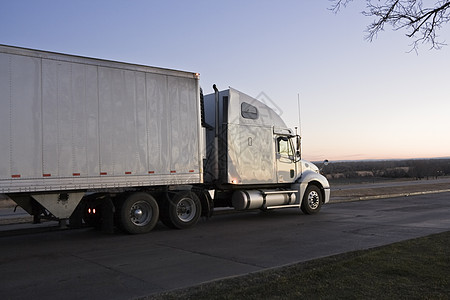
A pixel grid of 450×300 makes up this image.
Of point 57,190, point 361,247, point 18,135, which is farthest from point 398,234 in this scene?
point 18,135

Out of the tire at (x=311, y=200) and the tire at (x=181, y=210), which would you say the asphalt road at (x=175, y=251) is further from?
the tire at (x=311, y=200)

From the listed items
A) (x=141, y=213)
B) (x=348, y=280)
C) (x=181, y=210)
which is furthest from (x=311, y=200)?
(x=348, y=280)

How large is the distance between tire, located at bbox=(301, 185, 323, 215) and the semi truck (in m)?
A: 1.51

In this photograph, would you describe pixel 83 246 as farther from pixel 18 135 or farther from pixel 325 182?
pixel 325 182

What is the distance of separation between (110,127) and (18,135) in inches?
81.2

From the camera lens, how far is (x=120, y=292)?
591cm

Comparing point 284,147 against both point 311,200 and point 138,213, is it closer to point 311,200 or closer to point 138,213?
point 311,200

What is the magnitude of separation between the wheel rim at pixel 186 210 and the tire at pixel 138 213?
3.05 feet

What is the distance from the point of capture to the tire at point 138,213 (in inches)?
429

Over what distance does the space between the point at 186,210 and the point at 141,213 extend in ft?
4.89

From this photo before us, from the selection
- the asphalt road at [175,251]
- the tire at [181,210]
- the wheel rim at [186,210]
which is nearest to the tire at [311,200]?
the asphalt road at [175,251]

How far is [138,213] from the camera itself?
37.1 feet

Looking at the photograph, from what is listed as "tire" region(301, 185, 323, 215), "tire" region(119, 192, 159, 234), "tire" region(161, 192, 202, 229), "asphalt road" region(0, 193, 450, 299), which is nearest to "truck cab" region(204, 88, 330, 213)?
"tire" region(301, 185, 323, 215)

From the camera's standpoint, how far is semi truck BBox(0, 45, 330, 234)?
9.33 meters
